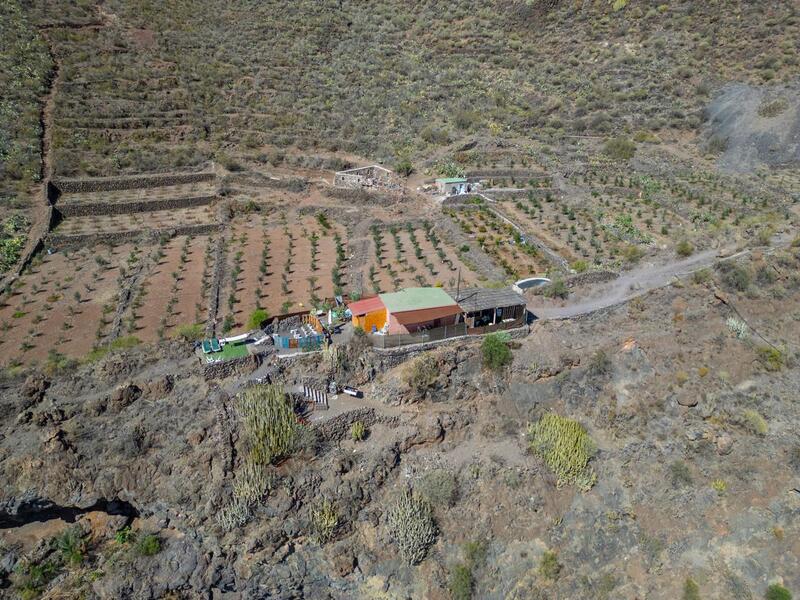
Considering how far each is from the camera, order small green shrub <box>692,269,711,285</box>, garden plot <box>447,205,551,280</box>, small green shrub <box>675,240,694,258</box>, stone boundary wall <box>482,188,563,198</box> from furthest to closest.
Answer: stone boundary wall <box>482,188,563,198</box> < garden plot <box>447,205,551,280</box> < small green shrub <box>675,240,694,258</box> < small green shrub <box>692,269,711,285</box>

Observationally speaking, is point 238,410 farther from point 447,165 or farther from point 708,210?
point 708,210

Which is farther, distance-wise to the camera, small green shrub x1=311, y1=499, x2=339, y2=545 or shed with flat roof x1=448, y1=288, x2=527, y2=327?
shed with flat roof x1=448, y1=288, x2=527, y2=327

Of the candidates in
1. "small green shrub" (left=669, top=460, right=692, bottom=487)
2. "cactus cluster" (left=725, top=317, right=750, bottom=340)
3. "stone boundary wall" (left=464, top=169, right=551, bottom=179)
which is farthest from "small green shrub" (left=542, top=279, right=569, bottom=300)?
"stone boundary wall" (left=464, top=169, right=551, bottom=179)

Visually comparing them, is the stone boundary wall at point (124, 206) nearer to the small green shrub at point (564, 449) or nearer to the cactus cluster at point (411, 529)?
the cactus cluster at point (411, 529)

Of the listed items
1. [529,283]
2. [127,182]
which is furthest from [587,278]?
[127,182]

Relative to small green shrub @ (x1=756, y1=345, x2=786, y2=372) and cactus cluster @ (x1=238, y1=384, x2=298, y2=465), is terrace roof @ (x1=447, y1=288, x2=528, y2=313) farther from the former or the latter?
small green shrub @ (x1=756, y1=345, x2=786, y2=372)

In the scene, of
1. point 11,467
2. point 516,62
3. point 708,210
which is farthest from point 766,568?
point 516,62
